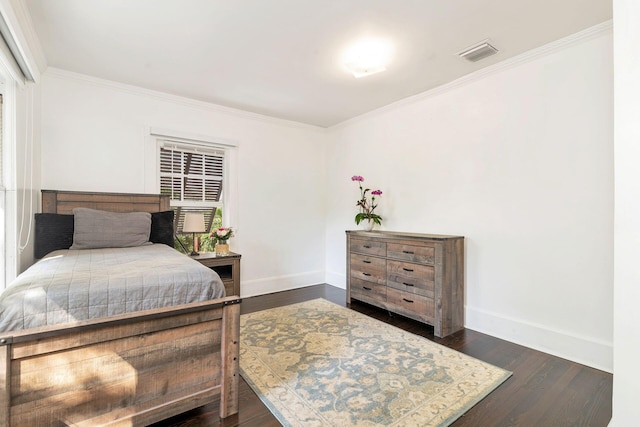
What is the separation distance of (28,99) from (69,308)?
2117 mm

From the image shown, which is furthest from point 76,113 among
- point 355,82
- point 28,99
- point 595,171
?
point 595,171

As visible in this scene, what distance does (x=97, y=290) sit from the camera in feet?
4.43

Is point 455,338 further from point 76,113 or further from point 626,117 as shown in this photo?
point 76,113

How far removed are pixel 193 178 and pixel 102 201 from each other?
39.1 inches

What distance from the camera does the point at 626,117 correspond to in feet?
4.05

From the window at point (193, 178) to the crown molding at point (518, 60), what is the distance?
2.34 metres

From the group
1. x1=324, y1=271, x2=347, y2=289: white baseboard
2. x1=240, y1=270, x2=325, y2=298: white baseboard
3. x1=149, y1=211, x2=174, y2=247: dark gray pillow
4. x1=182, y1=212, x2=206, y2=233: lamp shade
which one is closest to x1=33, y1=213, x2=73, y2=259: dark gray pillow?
x1=149, y1=211, x2=174, y2=247: dark gray pillow

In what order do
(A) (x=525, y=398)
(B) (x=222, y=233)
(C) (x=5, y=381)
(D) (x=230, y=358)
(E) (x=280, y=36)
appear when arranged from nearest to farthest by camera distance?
(C) (x=5, y=381)
(D) (x=230, y=358)
(A) (x=525, y=398)
(E) (x=280, y=36)
(B) (x=222, y=233)

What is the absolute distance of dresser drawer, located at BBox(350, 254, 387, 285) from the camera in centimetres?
322

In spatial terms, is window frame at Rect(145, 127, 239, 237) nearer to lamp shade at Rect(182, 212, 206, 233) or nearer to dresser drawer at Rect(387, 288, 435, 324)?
lamp shade at Rect(182, 212, 206, 233)

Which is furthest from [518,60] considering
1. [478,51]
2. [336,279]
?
[336,279]

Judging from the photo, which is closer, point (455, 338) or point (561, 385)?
point (561, 385)

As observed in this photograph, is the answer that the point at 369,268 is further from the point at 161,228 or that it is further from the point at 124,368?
the point at 124,368

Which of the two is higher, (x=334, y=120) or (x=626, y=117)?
(x=334, y=120)
